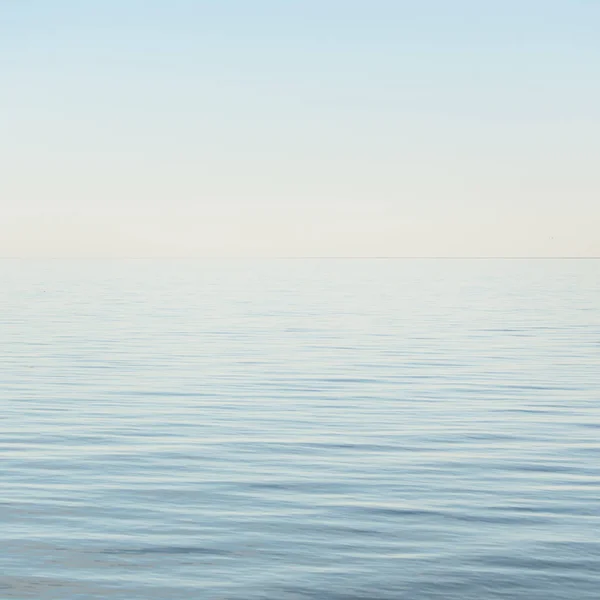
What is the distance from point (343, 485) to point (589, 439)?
652 cm

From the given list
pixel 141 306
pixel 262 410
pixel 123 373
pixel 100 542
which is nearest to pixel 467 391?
pixel 262 410

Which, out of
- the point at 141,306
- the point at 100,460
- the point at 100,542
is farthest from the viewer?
the point at 141,306

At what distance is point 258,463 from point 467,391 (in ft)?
38.9

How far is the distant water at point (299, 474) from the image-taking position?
1180 centimetres

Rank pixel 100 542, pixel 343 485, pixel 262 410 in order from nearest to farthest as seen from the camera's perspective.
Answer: pixel 100 542 → pixel 343 485 → pixel 262 410

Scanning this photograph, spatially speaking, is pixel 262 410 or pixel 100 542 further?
pixel 262 410

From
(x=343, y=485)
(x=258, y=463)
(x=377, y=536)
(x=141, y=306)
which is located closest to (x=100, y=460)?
(x=258, y=463)

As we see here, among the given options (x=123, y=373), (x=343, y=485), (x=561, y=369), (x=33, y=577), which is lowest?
(x=33, y=577)

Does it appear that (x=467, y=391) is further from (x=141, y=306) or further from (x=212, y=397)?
(x=141, y=306)

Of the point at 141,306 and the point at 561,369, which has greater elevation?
the point at 141,306

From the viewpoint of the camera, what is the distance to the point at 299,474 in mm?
17188

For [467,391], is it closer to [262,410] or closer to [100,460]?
[262,410]

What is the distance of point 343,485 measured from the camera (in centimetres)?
1636

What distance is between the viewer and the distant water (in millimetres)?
11797
